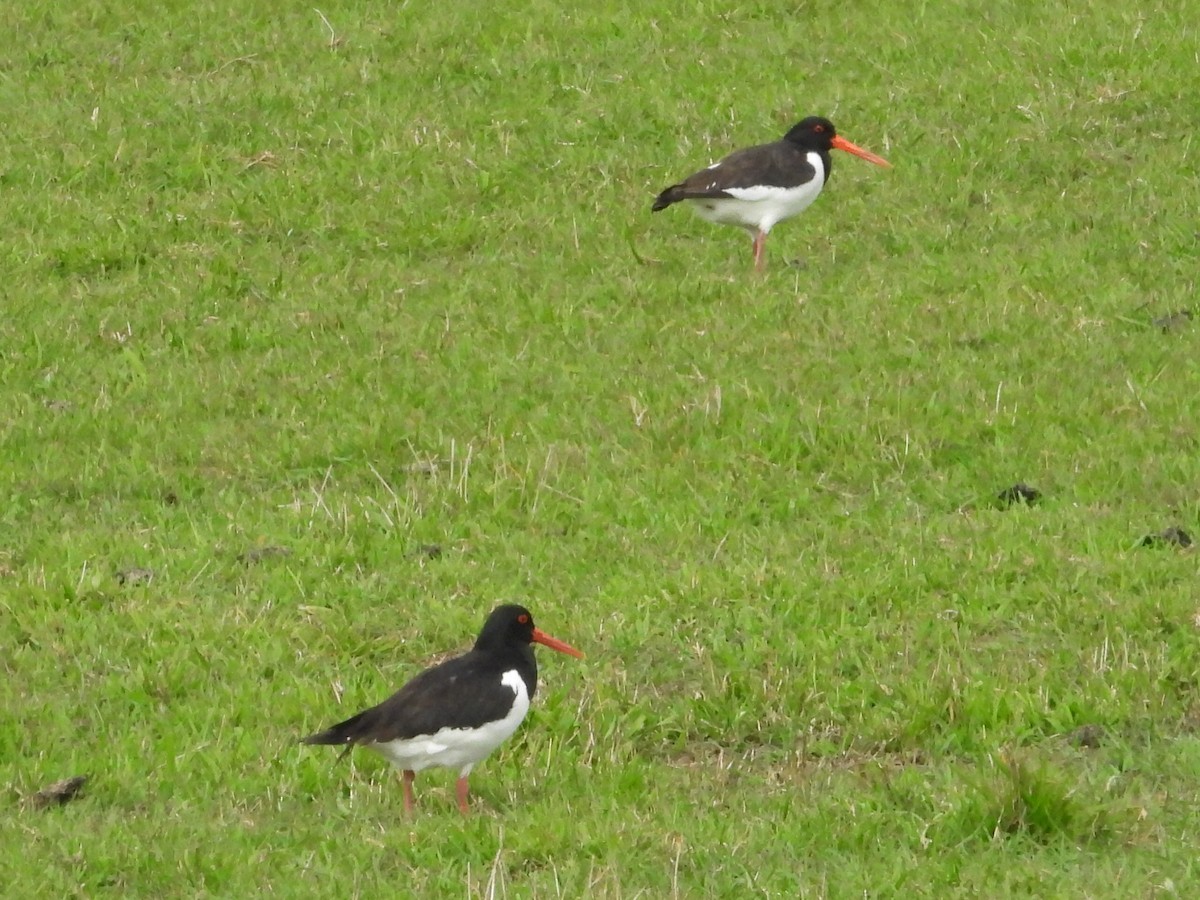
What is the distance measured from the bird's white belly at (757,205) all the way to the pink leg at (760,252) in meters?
0.05

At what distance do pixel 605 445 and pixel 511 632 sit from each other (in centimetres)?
305

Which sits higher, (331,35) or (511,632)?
(511,632)

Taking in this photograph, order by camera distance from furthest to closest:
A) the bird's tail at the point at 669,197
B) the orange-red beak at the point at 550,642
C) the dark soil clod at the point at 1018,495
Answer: the bird's tail at the point at 669,197 < the dark soil clod at the point at 1018,495 < the orange-red beak at the point at 550,642

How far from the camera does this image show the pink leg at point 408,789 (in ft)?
24.4

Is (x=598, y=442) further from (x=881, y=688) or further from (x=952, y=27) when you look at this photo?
(x=952, y=27)

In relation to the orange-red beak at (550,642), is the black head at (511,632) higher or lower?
higher

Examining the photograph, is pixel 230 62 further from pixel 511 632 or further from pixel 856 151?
pixel 511 632

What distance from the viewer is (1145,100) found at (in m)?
15.8

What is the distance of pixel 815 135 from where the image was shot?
14547mm

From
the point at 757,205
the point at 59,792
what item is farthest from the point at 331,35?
the point at 59,792

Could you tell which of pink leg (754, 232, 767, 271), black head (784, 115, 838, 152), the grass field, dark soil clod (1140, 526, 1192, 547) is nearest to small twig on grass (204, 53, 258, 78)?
the grass field

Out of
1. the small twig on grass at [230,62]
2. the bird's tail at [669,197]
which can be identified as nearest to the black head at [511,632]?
the bird's tail at [669,197]

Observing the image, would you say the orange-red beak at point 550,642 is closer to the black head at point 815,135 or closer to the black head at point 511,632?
the black head at point 511,632

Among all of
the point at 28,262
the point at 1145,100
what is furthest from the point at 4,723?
the point at 1145,100
